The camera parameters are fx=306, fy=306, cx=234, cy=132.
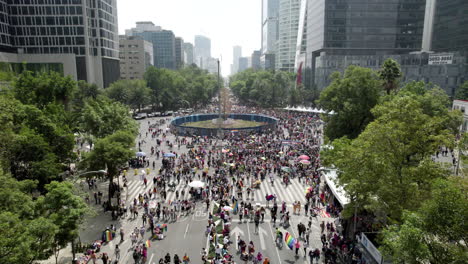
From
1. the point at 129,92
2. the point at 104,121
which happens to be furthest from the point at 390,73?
the point at 129,92

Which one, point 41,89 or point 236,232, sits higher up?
point 41,89

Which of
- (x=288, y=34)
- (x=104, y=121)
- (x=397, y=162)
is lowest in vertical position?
(x=104, y=121)

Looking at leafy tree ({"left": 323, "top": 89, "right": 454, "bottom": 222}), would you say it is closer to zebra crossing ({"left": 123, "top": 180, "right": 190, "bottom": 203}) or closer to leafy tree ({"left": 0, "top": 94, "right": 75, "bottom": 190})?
zebra crossing ({"left": 123, "top": 180, "right": 190, "bottom": 203})

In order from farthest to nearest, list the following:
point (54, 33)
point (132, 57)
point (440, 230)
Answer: point (132, 57) < point (54, 33) < point (440, 230)

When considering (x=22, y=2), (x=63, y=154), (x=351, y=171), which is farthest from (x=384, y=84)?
(x=22, y=2)

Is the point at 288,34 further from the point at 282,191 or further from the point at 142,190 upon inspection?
the point at 142,190

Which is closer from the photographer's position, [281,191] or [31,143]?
[31,143]

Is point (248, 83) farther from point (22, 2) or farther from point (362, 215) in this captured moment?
point (362, 215)

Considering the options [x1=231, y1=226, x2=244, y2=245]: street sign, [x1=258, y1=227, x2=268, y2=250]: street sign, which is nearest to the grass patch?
[x1=231, y1=226, x2=244, y2=245]: street sign
